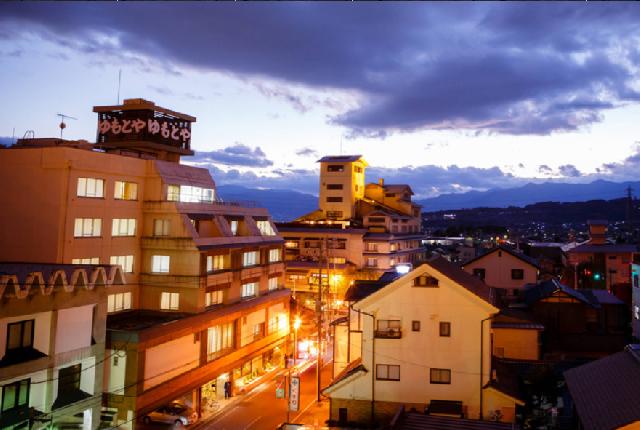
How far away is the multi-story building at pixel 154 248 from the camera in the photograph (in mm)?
28297

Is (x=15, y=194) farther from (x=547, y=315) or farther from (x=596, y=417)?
(x=547, y=315)

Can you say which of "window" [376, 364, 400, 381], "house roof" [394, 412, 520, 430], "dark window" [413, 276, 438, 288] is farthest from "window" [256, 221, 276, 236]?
"house roof" [394, 412, 520, 430]

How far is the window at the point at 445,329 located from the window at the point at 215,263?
17.0m

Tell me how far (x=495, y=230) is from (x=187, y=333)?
494ft

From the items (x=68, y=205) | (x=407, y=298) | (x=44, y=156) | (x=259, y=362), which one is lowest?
(x=259, y=362)

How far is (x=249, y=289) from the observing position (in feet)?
133

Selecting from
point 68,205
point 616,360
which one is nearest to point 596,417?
point 616,360

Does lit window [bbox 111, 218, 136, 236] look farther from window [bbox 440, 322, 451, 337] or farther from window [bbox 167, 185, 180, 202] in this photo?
window [bbox 440, 322, 451, 337]

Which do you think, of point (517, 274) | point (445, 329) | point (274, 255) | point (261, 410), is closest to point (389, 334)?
point (445, 329)

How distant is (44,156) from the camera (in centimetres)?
2884

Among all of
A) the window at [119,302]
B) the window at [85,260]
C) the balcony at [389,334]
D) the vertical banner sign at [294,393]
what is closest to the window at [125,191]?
the window at [85,260]

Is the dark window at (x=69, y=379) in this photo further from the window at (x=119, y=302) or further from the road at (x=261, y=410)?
the road at (x=261, y=410)

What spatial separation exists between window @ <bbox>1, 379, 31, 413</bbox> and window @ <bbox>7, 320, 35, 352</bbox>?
4.93 ft

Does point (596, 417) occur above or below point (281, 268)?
below
